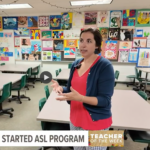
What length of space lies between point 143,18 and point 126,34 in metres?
0.81

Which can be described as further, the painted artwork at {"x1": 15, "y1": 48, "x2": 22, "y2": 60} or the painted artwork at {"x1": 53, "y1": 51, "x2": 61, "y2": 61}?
the painted artwork at {"x1": 15, "y1": 48, "x2": 22, "y2": 60}

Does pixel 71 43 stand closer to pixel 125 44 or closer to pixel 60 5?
pixel 60 5

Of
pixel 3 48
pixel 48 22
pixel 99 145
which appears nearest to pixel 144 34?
pixel 48 22

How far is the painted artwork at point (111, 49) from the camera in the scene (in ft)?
16.8

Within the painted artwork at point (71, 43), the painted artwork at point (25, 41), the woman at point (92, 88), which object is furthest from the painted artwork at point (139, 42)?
the woman at point (92, 88)

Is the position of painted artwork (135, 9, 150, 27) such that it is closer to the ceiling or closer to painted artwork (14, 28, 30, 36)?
the ceiling

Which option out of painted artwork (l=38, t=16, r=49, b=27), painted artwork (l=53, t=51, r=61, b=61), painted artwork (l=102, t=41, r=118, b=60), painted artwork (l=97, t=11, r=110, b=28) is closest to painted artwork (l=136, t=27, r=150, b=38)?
painted artwork (l=102, t=41, r=118, b=60)

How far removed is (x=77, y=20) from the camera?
5133 mm

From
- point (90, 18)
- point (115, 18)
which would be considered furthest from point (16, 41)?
point (115, 18)

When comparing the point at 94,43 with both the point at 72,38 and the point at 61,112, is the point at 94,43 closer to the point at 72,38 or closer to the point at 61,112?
the point at 61,112

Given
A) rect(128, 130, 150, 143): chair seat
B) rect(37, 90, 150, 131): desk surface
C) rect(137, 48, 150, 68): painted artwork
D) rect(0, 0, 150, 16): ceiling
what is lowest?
rect(128, 130, 150, 143): chair seat

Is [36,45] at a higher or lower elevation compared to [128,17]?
lower

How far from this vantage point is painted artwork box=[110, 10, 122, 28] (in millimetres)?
4871

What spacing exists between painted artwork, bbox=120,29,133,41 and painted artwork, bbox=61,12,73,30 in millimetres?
2077
